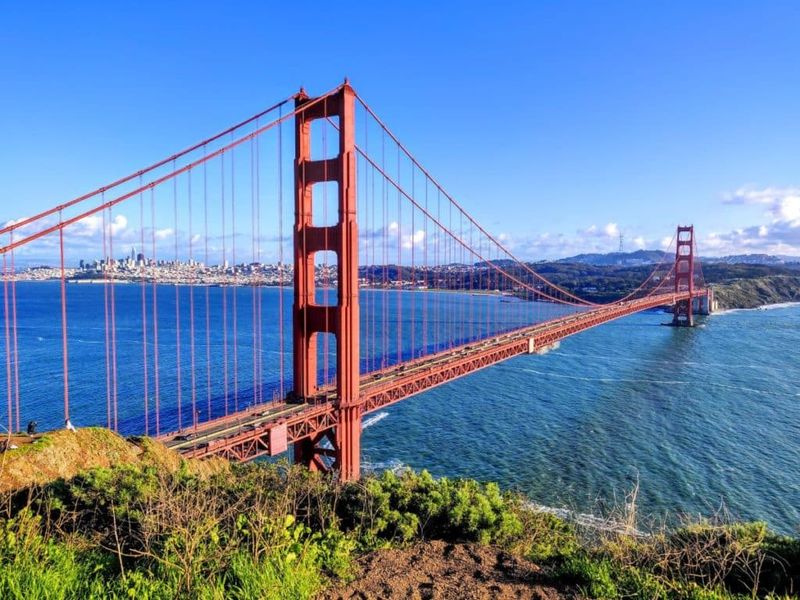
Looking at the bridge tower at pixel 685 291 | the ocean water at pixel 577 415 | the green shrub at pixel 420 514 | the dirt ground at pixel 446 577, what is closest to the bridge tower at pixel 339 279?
the ocean water at pixel 577 415

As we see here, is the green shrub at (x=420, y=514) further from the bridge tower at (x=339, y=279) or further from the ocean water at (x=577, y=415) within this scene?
the bridge tower at (x=339, y=279)

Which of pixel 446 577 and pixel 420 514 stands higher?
pixel 446 577

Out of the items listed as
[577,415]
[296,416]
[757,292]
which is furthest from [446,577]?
[757,292]

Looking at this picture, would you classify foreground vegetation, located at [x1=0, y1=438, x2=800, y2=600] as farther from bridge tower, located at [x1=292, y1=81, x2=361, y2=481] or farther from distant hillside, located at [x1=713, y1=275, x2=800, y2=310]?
distant hillside, located at [x1=713, y1=275, x2=800, y2=310]

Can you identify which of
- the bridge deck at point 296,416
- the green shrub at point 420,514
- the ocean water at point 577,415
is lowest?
the ocean water at point 577,415

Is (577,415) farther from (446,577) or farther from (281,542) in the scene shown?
(281,542)
